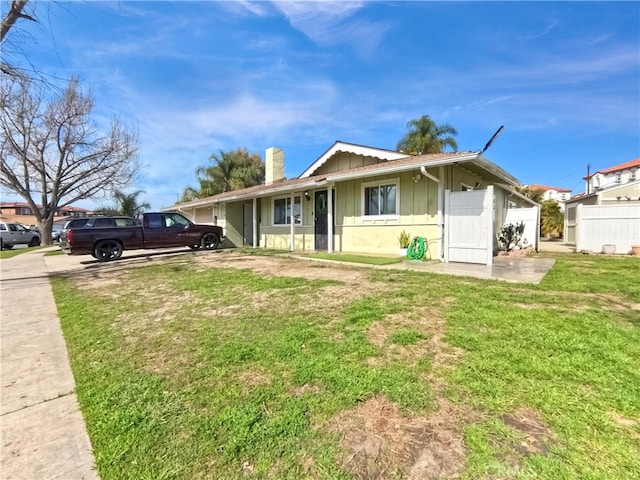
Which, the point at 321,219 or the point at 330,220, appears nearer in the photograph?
the point at 330,220

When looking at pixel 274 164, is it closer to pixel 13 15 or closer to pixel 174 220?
pixel 174 220

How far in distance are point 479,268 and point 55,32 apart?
1273 centimetres

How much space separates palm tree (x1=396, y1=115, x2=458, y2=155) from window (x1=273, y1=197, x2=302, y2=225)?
14.1 metres

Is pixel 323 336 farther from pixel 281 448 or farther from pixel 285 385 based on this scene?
pixel 281 448

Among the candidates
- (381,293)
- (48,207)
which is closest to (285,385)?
(381,293)

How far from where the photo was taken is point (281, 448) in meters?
1.95

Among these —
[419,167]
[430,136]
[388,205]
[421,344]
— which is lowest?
[421,344]

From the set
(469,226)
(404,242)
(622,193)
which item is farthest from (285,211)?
(622,193)

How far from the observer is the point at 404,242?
9.91 m

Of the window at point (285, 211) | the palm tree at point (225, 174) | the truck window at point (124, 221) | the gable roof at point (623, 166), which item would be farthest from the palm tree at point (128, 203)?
the gable roof at point (623, 166)

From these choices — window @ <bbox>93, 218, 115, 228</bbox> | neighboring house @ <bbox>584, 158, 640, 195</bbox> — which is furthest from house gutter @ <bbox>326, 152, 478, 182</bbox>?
neighboring house @ <bbox>584, 158, 640, 195</bbox>

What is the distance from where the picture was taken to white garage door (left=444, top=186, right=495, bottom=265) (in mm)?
8055

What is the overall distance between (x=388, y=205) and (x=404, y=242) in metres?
1.45

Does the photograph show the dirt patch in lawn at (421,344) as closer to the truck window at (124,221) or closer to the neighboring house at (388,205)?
the neighboring house at (388,205)
